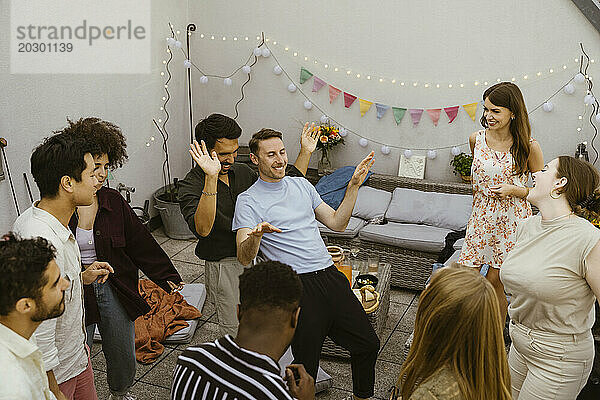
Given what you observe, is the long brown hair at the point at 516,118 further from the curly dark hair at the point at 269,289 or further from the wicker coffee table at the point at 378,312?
the curly dark hair at the point at 269,289

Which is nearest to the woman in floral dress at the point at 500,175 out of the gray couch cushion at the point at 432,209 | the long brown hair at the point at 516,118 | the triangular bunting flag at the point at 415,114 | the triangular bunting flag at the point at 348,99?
the long brown hair at the point at 516,118

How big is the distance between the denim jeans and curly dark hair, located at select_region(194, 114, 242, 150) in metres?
0.82

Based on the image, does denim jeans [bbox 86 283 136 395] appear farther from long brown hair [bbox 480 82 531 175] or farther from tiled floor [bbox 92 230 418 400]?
long brown hair [bbox 480 82 531 175]

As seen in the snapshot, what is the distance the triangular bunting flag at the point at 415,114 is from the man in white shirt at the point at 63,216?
3.67 m

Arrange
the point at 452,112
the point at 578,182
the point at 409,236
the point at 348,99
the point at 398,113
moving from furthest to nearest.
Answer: the point at 348,99, the point at 398,113, the point at 452,112, the point at 409,236, the point at 578,182

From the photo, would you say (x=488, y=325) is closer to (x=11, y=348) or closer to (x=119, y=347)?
(x=11, y=348)

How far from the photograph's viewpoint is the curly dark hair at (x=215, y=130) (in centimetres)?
296

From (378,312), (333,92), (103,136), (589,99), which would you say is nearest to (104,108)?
(333,92)

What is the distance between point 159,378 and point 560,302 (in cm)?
216

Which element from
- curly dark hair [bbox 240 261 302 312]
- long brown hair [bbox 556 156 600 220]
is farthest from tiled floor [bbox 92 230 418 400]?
curly dark hair [bbox 240 261 302 312]

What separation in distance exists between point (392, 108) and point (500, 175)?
89.0 inches

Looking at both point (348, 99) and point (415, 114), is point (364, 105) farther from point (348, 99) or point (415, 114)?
point (415, 114)

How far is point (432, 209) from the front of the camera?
15.9ft

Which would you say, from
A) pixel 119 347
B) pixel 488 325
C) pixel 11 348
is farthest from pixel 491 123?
pixel 11 348
